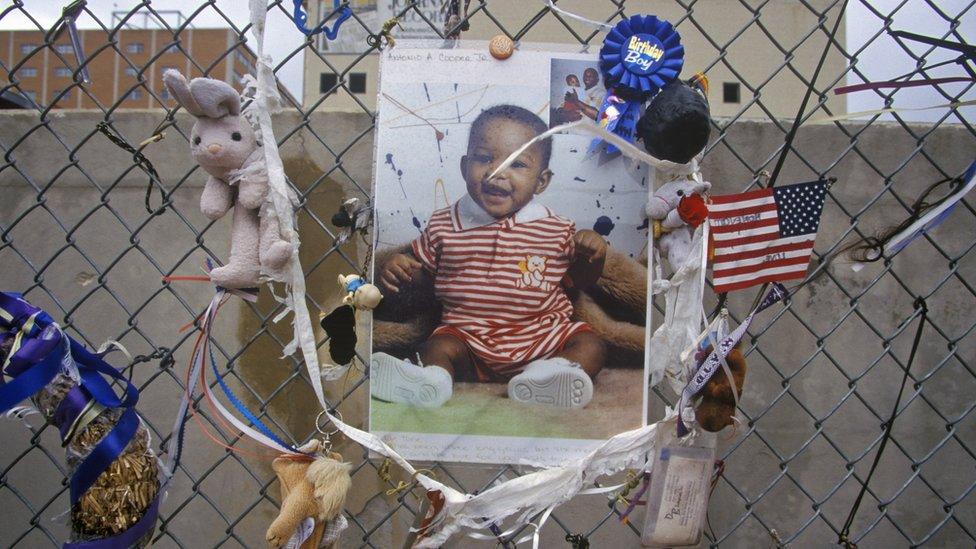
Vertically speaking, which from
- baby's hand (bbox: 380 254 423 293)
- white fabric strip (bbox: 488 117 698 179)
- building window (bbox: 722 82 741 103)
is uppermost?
building window (bbox: 722 82 741 103)

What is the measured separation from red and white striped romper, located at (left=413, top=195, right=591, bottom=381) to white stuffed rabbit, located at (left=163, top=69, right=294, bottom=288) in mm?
171

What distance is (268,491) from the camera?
3.69 ft

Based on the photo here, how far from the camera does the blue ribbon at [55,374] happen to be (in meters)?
0.85

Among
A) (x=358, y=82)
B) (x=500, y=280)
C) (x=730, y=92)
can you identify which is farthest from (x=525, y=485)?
(x=730, y=92)

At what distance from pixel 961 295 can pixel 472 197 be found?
751 millimetres

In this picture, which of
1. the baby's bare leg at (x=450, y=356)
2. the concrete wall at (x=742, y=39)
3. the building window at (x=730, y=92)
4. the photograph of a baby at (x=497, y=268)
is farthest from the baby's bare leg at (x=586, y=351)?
the building window at (x=730, y=92)

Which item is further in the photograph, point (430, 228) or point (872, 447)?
point (872, 447)

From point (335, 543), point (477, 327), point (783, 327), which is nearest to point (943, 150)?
point (783, 327)

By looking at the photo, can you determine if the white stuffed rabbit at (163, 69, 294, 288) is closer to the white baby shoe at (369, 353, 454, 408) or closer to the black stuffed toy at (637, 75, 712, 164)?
the white baby shoe at (369, 353, 454, 408)

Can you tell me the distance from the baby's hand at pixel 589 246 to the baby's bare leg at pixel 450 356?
178 mm

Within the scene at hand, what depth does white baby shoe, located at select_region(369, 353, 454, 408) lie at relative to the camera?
933mm

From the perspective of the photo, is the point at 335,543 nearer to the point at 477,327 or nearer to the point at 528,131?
the point at 477,327

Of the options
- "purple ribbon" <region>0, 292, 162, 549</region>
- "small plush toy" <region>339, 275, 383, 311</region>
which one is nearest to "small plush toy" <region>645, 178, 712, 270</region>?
"small plush toy" <region>339, 275, 383, 311</region>

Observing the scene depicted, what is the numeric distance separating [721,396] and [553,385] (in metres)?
0.19
